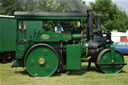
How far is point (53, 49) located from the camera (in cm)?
767

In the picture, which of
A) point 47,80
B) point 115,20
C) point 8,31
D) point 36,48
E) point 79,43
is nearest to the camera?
point 47,80

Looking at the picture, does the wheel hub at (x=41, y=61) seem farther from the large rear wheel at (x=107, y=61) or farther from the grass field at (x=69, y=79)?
the large rear wheel at (x=107, y=61)

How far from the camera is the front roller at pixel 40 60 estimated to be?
766 cm

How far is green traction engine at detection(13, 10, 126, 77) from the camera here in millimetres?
7676

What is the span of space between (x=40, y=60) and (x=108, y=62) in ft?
7.74

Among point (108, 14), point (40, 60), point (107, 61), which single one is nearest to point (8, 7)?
point (40, 60)

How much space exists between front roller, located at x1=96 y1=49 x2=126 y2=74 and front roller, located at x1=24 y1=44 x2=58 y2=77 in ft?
5.28

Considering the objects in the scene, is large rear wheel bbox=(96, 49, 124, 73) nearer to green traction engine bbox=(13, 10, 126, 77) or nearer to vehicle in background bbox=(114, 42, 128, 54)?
green traction engine bbox=(13, 10, 126, 77)

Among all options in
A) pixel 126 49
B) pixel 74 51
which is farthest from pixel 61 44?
pixel 126 49

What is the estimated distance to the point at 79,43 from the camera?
8.19m

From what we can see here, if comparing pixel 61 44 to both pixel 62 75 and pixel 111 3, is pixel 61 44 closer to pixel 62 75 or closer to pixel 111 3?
pixel 62 75

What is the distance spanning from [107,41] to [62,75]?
210cm

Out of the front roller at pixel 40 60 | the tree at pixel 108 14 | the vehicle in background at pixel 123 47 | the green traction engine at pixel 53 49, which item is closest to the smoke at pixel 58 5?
the green traction engine at pixel 53 49

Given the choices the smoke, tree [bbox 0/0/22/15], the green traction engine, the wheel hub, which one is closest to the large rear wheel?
the green traction engine
